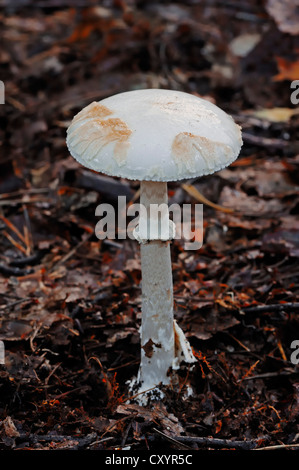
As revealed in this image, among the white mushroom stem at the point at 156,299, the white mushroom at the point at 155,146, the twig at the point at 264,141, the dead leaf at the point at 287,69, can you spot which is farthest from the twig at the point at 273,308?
the dead leaf at the point at 287,69

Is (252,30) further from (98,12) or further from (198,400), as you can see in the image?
(198,400)

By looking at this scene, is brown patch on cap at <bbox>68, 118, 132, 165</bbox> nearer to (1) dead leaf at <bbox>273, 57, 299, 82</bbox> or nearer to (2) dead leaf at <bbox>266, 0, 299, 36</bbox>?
(1) dead leaf at <bbox>273, 57, 299, 82</bbox>

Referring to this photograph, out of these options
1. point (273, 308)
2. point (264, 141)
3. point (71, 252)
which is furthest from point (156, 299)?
point (264, 141)

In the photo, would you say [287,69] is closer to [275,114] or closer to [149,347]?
[275,114]

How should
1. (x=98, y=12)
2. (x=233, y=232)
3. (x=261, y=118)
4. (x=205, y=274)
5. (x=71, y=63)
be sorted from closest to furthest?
(x=205, y=274) < (x=233, y=232) < (x=261, y=118) < (x=71, y=63) < (x=98, y=12)

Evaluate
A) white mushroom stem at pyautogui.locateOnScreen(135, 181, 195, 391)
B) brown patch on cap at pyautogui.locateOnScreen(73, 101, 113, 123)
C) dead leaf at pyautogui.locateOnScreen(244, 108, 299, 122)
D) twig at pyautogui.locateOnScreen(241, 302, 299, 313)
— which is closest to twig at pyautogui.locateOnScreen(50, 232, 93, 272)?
white mushroom stem at pyautogui.locateOnScreen(135, 181, 195, 391)
